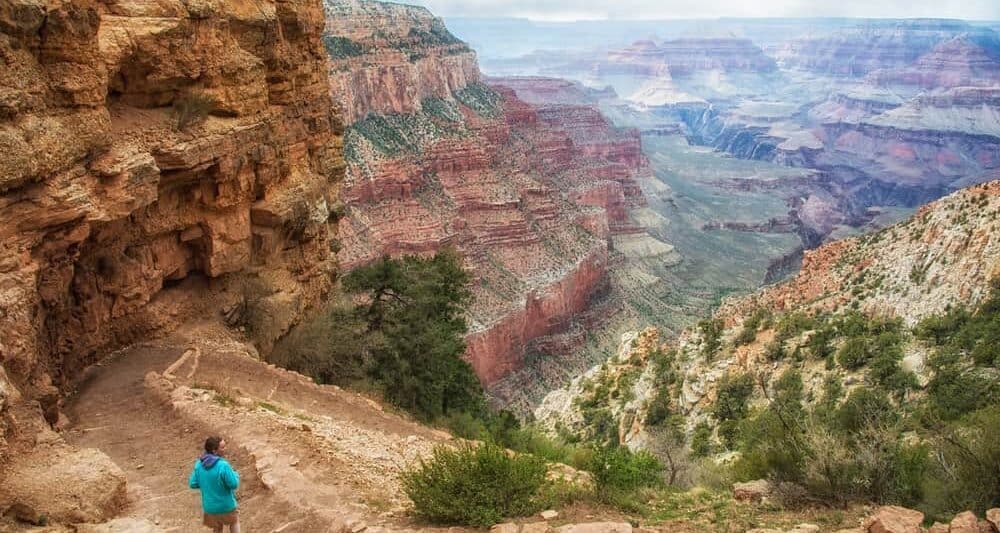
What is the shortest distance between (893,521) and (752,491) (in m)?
2.88

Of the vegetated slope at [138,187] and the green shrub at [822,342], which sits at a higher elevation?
the vegetated slope at [138,187]

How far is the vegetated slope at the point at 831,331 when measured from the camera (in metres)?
20.3

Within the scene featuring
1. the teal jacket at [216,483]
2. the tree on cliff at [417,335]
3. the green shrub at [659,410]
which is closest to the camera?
the teal jacket at [216,483]

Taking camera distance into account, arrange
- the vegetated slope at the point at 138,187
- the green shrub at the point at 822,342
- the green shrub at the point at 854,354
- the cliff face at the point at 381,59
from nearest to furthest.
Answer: the vegetated slope at the point at 138,187
the green shrub at the point at 854,354
the green shrub at the point at 822,342
the cliff face at the point at 381,59

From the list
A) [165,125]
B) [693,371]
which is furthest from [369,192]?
[165,125]

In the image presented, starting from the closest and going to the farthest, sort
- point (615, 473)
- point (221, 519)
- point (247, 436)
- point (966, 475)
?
1. point (221, 519)
2. point (966, 475)
3. point (615, 473)
4. point (247, 436)

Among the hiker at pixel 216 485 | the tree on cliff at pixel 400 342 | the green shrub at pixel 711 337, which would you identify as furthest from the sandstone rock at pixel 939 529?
the green shrub at pixel 711 337

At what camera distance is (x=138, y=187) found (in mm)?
13516

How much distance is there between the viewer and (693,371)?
25062mm

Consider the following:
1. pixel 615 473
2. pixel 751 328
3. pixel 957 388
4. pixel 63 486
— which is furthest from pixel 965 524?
pixel 751 328

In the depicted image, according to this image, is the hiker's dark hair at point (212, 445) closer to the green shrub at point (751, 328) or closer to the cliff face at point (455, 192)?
the green shrub at point (751, 328)

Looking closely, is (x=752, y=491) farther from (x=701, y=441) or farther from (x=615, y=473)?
(x=701, y=441)

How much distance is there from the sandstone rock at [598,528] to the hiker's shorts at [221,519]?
371cm

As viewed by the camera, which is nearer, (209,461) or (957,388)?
(209,461)
